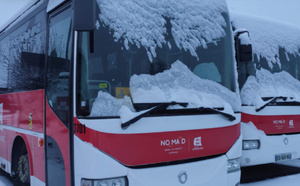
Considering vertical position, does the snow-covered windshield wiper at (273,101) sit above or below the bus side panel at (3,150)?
above

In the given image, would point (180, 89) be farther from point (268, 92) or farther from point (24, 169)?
point (24, 169)

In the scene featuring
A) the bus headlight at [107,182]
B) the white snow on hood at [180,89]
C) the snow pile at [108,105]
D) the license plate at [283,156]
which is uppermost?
the white snow on hood at [180,89]

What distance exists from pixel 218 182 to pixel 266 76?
3.14m

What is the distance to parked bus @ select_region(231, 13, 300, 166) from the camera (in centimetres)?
608

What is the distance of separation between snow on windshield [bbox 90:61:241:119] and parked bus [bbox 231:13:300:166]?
61.8 inches

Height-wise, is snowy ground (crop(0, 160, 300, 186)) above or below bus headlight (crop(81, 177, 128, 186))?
below

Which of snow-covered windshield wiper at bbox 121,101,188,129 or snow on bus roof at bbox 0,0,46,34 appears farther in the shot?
snow on bus roof at bbox 0,0,46,34

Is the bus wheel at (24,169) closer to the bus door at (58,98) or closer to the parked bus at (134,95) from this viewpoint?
the parked bus at (134,95)

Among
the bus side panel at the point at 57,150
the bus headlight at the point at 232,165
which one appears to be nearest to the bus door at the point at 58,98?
the bus side panel at the point at 57,150

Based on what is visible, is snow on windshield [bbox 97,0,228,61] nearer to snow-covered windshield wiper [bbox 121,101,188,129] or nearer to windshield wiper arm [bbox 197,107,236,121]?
snow-covered windshield wiper [bbox 121,101,188,129]

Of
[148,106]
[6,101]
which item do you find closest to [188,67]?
[148,106]

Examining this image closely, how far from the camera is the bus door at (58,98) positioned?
3781 millimetres

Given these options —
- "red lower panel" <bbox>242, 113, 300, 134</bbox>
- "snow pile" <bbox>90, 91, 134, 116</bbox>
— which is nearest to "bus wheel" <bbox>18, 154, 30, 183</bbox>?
"snow pile" <bbox>90, 91, 134, 116</bbox>

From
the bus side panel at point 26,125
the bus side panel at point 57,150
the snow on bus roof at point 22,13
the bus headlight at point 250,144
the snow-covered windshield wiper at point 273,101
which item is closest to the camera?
the bus side panel at point 57,150
